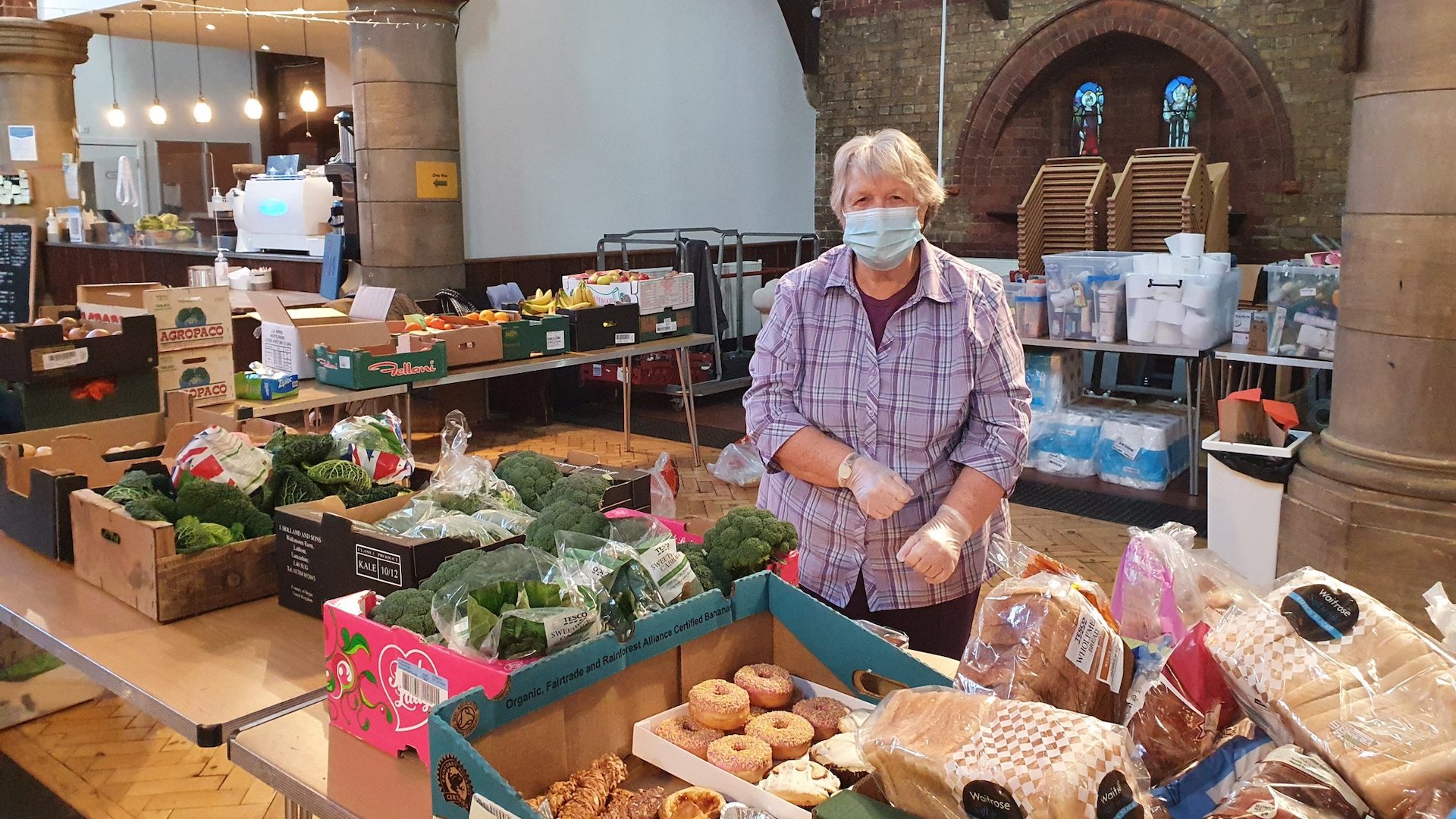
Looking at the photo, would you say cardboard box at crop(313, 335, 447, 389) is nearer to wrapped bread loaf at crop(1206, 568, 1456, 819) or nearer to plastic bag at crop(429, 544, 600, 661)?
plastic bag at crop(429, 544, 600, 661)

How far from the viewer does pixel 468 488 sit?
218 centimetres

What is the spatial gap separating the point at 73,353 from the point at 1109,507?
4734mm

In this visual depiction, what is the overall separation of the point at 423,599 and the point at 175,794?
2053 millimetres

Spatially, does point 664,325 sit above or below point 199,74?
below

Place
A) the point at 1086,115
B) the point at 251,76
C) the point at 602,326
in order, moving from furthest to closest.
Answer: the point at 251,76 < the point at 1086,115 < the point at 602,326

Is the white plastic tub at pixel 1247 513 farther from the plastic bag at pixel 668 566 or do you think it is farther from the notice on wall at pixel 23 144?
the notice on wall at pixel 23 144

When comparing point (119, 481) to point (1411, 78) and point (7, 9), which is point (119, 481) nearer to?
point (1411, 78)

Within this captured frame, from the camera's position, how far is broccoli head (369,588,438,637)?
4.55ft

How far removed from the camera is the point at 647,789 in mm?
1235

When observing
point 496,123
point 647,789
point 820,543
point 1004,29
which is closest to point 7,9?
point 496,123

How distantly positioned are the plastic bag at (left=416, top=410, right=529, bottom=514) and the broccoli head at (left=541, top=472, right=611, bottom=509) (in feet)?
0.31

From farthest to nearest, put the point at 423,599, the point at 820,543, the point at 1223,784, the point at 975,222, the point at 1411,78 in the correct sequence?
the point at 975,222 < the point at 1411,78 < the point at 820,543 < the point at 423,599 < the point at 1223,784

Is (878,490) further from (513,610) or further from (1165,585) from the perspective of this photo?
(513,610)

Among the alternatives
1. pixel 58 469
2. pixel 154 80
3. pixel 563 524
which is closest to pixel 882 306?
pixel 563 524
